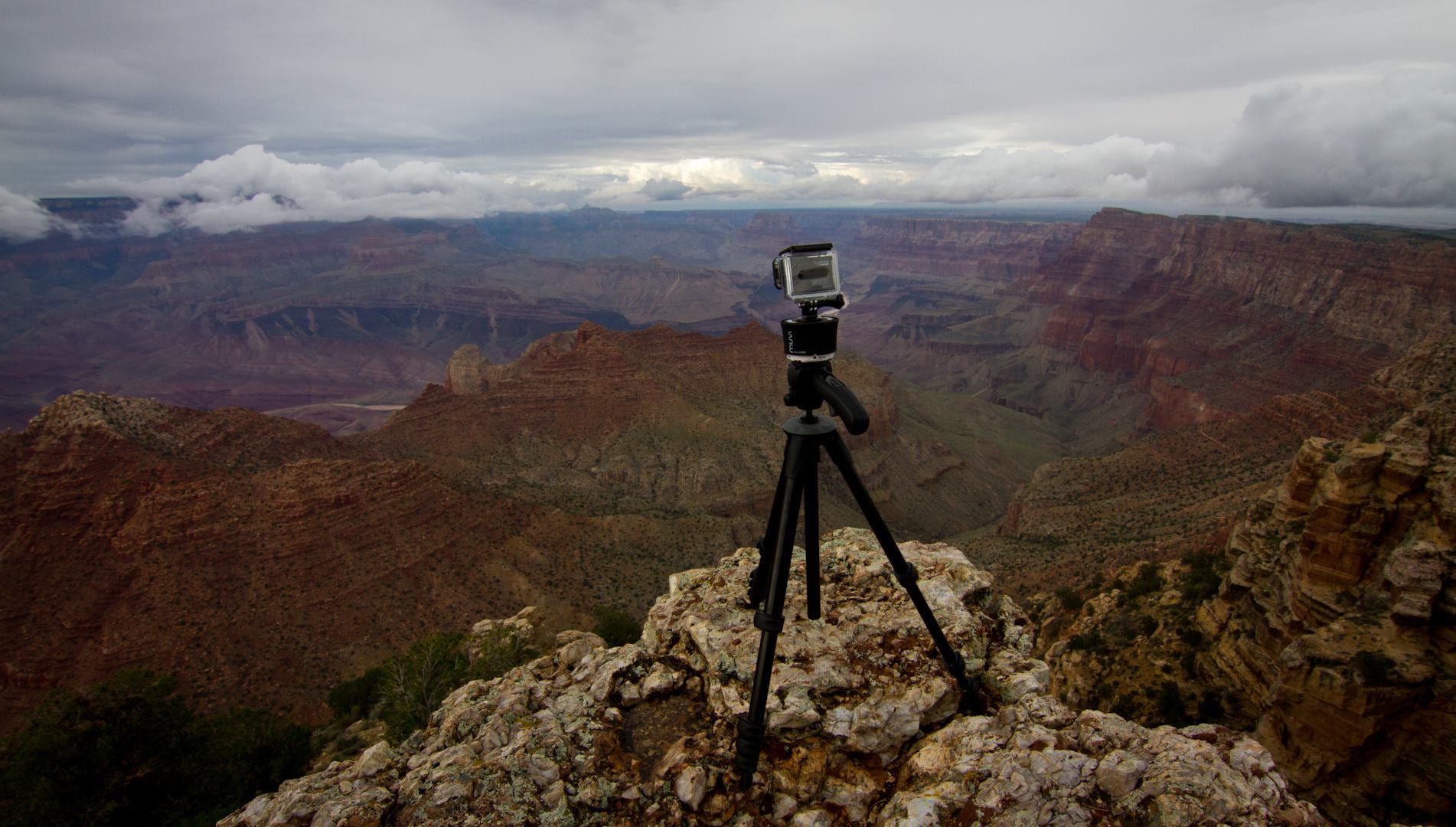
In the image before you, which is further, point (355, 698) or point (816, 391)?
point (355, 698)

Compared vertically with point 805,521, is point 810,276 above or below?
above

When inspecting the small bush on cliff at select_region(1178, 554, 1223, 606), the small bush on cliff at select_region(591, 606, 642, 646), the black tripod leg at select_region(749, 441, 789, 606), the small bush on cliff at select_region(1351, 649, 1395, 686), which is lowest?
the small bush on cliff at select_region(591, 606, 642, 646)

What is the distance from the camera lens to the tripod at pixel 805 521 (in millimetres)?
5016

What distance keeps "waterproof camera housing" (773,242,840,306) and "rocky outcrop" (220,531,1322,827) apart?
3.44m

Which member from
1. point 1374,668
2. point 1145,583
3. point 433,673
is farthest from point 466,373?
point 1374,668

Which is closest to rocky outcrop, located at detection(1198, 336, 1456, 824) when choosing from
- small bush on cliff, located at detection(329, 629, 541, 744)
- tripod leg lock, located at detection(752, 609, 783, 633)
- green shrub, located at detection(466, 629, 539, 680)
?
tripod leg lock, located at detection(752, 609, 783, 633)

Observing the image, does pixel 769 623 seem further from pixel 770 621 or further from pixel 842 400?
pixel 842 400

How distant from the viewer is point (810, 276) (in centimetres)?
549

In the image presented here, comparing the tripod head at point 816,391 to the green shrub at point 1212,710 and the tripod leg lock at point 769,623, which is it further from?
the green shrub at point 1212,710

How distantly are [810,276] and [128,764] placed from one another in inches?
649

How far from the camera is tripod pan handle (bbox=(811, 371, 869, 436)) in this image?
4.77 meters

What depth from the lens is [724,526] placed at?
4581cm

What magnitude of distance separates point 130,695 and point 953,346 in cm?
17873

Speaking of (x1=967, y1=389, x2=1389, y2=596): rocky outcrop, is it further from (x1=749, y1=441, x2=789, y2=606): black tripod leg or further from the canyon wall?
(x1=749, y1=441, x2=789, y2=606): black tripod leg
